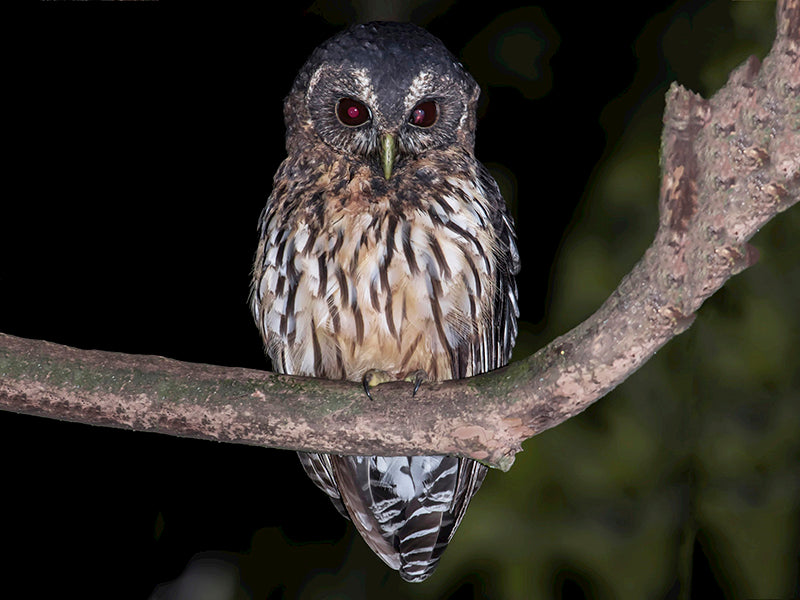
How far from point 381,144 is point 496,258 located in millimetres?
312

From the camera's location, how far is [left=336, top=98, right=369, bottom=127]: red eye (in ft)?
4.95

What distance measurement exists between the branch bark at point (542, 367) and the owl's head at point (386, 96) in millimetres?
437

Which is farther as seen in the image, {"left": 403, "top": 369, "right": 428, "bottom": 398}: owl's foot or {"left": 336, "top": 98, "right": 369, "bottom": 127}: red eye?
{"left": 336, "top": 98, "right": 369, "bottom": 127}: red eye

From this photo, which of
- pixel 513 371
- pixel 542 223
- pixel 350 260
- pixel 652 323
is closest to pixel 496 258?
pixel 350 260

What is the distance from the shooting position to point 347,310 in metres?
1.54

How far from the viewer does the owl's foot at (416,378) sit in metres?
1.29

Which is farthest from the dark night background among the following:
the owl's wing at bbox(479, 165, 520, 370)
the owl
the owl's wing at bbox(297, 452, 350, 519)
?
the owl's wing at bbox(479, 165, 520, 370)

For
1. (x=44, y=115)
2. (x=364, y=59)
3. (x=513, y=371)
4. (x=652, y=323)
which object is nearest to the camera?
(x=652, y=323)

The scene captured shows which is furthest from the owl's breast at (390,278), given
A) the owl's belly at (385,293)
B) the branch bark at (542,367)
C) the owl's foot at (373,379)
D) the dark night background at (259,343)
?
the dark night background at (259,343)

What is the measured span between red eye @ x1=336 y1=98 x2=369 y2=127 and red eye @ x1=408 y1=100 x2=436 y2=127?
0.27ft

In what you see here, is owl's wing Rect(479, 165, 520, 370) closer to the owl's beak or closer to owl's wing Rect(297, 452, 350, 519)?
the owl's beak

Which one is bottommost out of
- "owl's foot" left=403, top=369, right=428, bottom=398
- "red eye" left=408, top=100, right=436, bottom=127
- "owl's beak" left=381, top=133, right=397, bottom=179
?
"owl's foot" left=403, top=369, right=428, bottom=398

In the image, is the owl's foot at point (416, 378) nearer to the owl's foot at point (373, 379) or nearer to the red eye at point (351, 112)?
the owl's foot at point (373, 379)

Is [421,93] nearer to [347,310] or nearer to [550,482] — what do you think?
[347,310]
